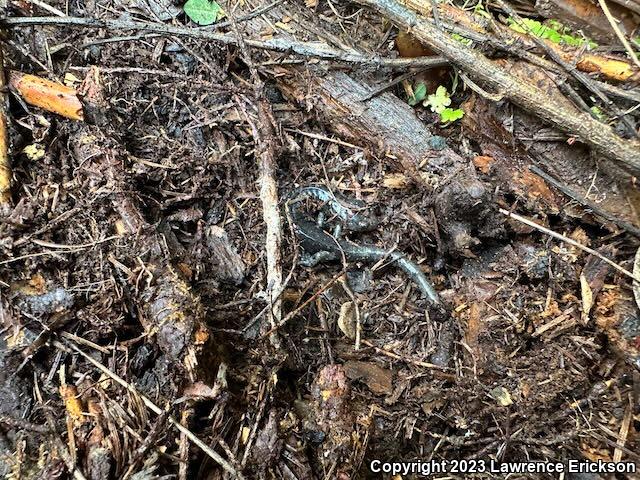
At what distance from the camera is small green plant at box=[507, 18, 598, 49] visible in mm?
2971

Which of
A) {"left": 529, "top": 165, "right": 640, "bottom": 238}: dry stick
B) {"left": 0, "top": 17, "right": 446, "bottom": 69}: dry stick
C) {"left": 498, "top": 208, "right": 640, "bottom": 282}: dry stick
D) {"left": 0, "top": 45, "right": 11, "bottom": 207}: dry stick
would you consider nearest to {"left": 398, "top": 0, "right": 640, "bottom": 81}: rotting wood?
{"left": 0, "top": 17, "right": 446, "bottom": 69}: dry stick

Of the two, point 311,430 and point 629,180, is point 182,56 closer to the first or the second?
point 311,430

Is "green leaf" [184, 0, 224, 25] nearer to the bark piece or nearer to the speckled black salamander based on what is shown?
the speckled black salamander

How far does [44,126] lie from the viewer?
294 centimetres

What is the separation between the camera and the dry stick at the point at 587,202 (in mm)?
2863

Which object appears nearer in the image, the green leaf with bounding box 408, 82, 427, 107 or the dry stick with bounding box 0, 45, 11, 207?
the dry stick with bounding box 0, 45, 11, 207

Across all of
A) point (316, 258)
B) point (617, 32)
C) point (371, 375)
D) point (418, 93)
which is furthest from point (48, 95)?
point (617, 32)

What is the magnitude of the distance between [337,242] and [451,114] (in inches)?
44.4

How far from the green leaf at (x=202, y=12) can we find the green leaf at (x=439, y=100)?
155 cm

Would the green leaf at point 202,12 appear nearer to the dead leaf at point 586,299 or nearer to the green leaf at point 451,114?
the green leaf at point 451,114

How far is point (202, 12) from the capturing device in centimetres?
340

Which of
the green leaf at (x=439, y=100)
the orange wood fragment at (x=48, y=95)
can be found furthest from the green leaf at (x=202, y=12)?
the green leaf at (x=439, y=100)

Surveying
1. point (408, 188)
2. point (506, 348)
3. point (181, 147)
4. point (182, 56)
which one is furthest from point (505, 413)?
point (182, 56)

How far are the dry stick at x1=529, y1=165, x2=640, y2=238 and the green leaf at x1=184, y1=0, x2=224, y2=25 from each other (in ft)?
7.62
